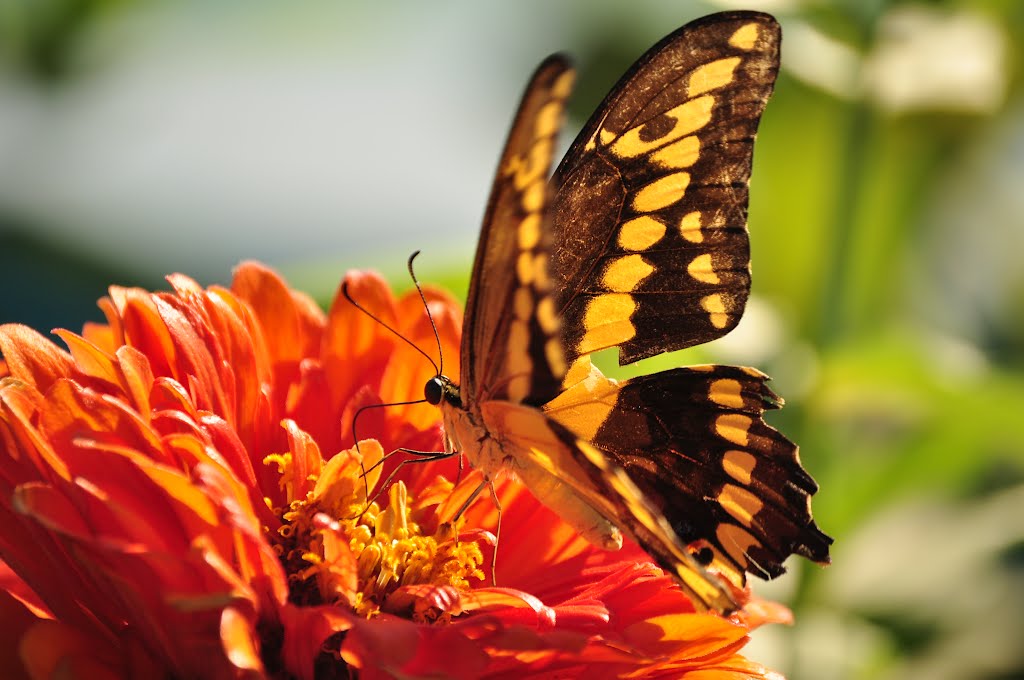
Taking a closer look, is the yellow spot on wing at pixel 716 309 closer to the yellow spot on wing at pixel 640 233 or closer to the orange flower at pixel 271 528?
the yellow spot on wing at pixel 640 233

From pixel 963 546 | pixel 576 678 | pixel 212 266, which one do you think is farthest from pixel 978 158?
pixel 576 678

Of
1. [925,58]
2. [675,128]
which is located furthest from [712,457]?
[925,58]

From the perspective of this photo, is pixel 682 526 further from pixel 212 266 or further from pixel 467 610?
pixel 212 266

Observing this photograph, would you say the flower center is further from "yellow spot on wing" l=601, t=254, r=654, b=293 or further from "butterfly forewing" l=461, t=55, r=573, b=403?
"yellow spot on wing" l=601, t=254, r=654, b=293

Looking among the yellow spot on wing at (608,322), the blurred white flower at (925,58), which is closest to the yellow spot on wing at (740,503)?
the yellow spot on wing at (608,322)

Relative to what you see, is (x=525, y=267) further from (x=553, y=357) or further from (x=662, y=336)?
(x=662, y=336)

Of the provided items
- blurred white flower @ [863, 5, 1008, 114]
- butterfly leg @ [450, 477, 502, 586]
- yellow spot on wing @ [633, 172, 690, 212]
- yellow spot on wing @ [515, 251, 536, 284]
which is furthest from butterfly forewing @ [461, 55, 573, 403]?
blurred white flower @ [863, 5, 1008, 114]
